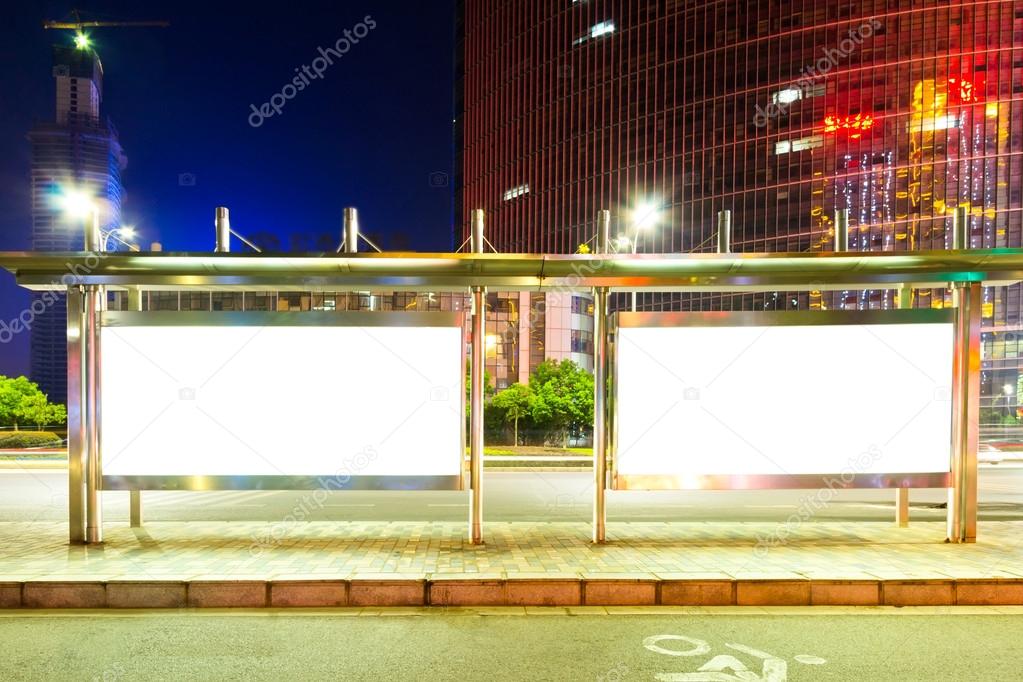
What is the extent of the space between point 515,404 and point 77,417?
24346mm

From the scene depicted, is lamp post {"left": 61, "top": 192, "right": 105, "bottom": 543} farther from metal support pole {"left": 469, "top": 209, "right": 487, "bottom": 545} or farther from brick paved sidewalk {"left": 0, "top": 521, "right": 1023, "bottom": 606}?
metal support pole {"left": 469, "top": 209, "right": 487, "bottom": 545}

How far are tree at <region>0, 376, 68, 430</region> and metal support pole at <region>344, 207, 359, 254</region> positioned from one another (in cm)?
3049

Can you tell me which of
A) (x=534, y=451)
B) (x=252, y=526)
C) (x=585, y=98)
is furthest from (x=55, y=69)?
(x=252, y=526)

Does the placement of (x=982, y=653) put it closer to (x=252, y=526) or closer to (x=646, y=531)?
(x=646, y=531)

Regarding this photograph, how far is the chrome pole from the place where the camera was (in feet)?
22.6

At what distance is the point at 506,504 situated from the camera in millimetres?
12055

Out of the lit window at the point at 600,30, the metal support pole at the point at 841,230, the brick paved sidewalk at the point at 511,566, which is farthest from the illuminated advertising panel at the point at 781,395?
the lit window at the point at 600,30

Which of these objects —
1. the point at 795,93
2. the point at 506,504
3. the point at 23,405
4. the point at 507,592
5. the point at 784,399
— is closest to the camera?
the point at 507,592

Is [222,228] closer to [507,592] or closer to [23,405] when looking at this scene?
[507,592]

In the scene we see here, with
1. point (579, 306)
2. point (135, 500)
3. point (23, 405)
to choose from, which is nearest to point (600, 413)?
point (135, 500)

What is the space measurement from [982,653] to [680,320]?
3.87 metres

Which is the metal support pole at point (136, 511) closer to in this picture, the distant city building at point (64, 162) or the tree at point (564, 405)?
the tree at point (564, 405)

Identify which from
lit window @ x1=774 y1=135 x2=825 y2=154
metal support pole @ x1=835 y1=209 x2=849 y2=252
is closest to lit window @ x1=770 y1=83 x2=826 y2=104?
lit window @ x1=774 y1=135 x2=825 y2=154

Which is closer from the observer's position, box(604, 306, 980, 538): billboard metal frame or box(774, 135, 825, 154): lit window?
box(604, 306, 980, 538): billboard metal frame
